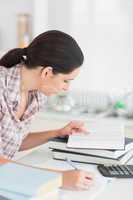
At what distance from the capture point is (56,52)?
5.18 feet

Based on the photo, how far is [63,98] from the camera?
3377 millimetres

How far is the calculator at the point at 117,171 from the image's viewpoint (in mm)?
1517

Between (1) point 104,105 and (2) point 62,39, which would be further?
(1) point 104,105

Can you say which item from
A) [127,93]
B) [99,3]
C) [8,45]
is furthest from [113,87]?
[8,45]

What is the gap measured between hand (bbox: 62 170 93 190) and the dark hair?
436mm

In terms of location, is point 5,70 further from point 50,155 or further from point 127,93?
point 127,93

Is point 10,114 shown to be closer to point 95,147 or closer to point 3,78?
point 3,78

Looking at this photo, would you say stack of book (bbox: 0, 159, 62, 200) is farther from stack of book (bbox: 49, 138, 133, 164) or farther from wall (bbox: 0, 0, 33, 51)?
wall (bbox: 0, 0, 33, 51)

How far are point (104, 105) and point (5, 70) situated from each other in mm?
1803

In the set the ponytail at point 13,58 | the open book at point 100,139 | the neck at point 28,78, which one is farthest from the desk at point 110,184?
the ponytail at point 13,58

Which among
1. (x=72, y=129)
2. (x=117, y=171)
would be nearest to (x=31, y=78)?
(x=72, y=129)

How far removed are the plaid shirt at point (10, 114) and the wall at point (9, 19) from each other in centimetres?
182

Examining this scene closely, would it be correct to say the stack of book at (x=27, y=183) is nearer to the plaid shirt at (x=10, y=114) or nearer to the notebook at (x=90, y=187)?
the notebook at (x=90, y=187)

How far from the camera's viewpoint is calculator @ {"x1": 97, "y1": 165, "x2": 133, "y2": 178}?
4.98 ft
